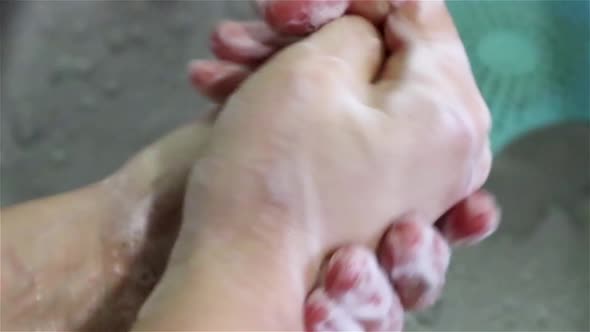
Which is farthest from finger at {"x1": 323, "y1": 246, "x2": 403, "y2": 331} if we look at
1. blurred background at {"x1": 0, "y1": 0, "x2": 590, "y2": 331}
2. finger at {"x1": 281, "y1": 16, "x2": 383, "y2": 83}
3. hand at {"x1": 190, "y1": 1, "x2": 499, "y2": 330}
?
blurred background at {"x1": 0, "y1": 0, "x2": 590, "y2": 331}

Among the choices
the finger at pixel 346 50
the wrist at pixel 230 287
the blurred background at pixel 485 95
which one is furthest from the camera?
the blurred background at pixel 485 95

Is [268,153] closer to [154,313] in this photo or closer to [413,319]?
[154,313]

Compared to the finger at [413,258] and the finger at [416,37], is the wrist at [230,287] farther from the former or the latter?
the finger at [416,37]

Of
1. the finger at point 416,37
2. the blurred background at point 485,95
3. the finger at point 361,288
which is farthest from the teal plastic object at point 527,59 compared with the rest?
the finger at point 361,288

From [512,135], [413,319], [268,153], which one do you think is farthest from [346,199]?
[512,135]

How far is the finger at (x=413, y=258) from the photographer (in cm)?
59

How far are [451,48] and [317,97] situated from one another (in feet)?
0.42

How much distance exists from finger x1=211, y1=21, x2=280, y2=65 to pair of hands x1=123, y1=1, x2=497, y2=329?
42 mm

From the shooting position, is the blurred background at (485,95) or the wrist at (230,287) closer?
the wrist at (230,287)

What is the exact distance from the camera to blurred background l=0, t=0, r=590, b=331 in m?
0.95

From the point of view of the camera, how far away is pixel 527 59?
1.02m

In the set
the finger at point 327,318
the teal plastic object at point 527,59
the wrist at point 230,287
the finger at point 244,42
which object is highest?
the finger at point 244,42

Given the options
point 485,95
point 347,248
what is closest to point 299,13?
point 347,248

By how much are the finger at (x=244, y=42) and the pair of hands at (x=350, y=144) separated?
0.04 meters
